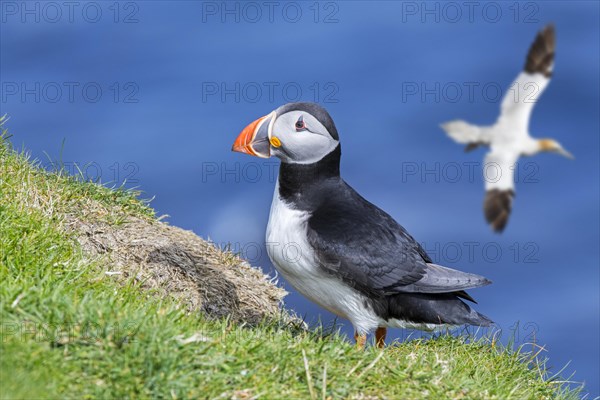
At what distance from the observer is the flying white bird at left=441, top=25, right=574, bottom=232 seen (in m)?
5.37

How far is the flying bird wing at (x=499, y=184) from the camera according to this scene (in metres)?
5.32

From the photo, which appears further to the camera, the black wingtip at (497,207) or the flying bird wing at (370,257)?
the flying bird wing at (370,257)

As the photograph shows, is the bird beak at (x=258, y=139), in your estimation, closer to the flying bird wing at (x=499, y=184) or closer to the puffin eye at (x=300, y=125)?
the puffin eye at (x=300, y=125)

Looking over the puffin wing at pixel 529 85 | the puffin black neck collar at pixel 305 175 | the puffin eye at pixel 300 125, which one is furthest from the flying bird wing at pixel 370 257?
the puffin wing at pixel 529 85

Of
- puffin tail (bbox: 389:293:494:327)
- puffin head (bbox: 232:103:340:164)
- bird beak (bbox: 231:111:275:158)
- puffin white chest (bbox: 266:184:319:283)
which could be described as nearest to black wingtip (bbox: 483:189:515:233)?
puffin tail (bbox: 389:293:494:327)

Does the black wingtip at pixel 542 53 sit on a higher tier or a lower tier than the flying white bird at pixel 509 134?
higher

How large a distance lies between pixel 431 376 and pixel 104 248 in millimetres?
3420

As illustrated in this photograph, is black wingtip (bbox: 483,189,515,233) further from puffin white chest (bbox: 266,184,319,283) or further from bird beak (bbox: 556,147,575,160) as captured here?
puffin white chest (bbox: 266,184,319,283)

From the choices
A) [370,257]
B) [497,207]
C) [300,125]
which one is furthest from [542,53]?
[300,125]

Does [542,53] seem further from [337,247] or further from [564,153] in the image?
[337,247]

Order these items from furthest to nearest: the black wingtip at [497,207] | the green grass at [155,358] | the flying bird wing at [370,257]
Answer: the flying bird wing at [370,257] < the black wingtip at [497,207] < the green grass at [155,358]

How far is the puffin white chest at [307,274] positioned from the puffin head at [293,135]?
0.45 m

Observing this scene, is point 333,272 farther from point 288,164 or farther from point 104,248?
point 104,248

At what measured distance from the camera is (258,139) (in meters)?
7.33
